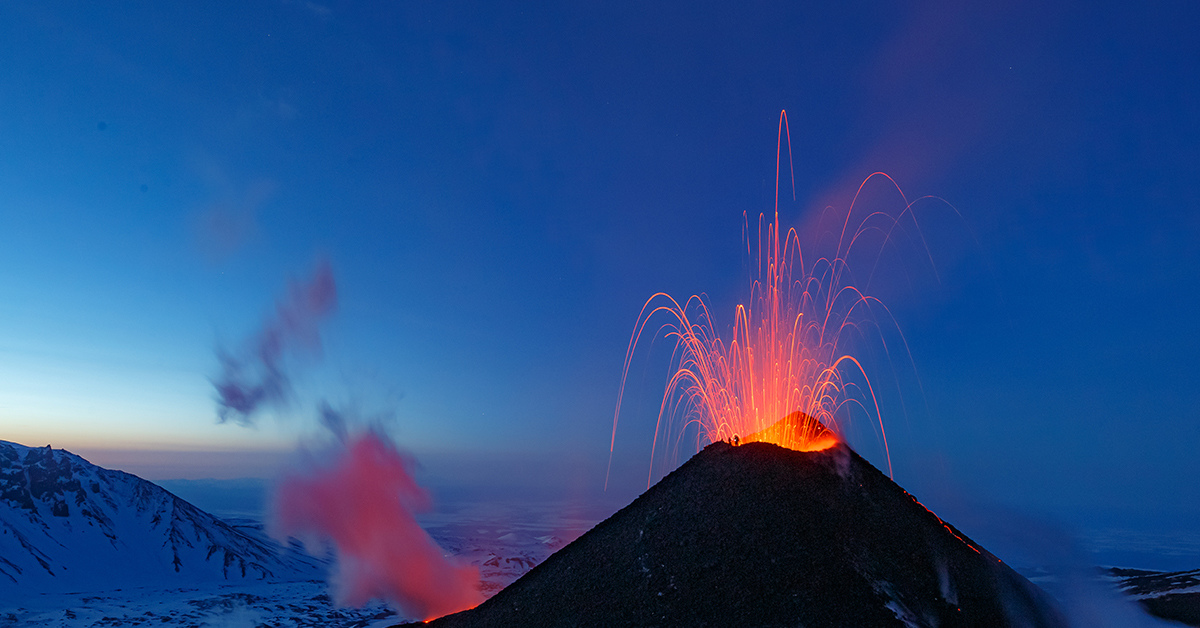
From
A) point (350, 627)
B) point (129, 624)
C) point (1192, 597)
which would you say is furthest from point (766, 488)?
point (129, 624)

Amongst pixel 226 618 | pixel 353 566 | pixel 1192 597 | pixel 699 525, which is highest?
pixel 699 525

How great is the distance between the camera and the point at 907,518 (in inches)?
2015

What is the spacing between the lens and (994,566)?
178 feet

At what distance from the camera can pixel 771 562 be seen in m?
44.2

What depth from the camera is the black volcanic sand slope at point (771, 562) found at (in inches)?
1634

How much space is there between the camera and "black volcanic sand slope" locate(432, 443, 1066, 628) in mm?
41500

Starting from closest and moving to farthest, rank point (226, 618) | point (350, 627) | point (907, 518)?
point (907, 518)
point (350, 627)
point (226, 618)

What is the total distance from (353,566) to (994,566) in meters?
186

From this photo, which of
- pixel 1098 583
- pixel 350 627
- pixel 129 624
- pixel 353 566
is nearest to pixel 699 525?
pixel 1098 583

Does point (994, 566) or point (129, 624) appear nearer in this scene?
point (994, 566)

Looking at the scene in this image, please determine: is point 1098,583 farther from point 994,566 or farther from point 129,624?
point 129,624

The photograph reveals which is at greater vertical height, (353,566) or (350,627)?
(353,566)

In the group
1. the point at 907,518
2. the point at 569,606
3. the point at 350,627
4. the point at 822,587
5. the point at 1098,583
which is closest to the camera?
the point at 822,587

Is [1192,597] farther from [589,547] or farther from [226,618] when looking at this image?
[226,618]
